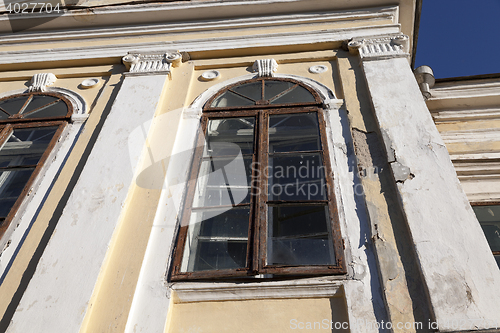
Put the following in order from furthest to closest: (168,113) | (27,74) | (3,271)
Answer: (27,74) → (168,113) → (3,271)

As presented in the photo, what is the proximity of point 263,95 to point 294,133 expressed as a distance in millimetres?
719

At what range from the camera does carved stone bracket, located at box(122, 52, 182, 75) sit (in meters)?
Answer: 5.20

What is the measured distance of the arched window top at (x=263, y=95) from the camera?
4711 mm

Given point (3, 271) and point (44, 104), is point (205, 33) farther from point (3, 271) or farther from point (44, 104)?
point (3, 271)

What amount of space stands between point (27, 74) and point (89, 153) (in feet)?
7.09

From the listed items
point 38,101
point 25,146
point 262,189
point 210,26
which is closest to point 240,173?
point 262,189

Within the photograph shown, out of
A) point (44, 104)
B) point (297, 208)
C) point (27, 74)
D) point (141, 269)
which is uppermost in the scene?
point (27, 74)

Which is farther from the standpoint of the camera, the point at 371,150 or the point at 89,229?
the point at 371,150

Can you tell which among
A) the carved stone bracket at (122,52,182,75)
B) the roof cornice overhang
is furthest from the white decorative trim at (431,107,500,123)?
the carved stone bracket at (122,52,182,75)

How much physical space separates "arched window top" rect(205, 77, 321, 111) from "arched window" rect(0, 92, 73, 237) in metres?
1.69

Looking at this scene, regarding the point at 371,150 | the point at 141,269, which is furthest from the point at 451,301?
the point at 141,269

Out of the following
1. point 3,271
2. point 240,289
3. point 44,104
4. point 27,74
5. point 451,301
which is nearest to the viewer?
point 451,301

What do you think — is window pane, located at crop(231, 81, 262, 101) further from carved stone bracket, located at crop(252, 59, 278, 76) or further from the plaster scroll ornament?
the plaster scroll ornament

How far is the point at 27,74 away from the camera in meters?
5.62
